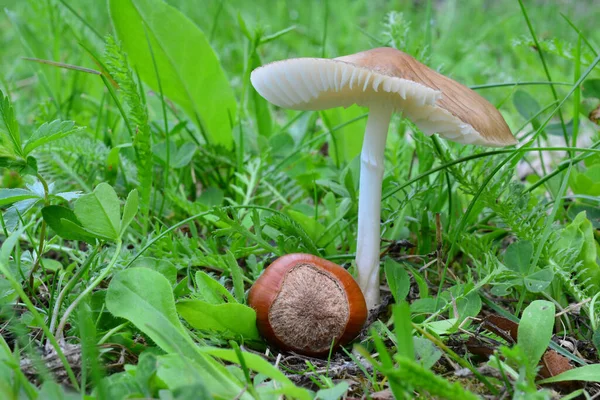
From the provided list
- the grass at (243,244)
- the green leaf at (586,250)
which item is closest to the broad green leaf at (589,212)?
the grass at (243,244)

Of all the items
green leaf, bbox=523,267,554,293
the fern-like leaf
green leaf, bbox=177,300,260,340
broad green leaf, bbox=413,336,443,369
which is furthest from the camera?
the fern-like leaf

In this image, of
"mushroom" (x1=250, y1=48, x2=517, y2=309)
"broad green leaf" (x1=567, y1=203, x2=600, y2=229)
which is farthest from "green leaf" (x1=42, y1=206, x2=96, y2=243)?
"broad green leaf" (x1=567, y1=203, x2=600, y2=229)

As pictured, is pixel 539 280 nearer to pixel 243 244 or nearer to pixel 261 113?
pixel 243 244

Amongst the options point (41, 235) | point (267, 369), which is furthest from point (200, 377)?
point (41, 235)

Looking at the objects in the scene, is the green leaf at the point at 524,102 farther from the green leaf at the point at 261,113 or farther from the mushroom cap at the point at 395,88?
the green leaf at the point at 261,113

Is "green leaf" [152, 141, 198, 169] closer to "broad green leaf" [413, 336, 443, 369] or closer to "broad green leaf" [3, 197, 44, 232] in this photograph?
"broad green leaf" [3, 197, 44, 232]

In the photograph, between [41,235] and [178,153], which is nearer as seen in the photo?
[41,235]
